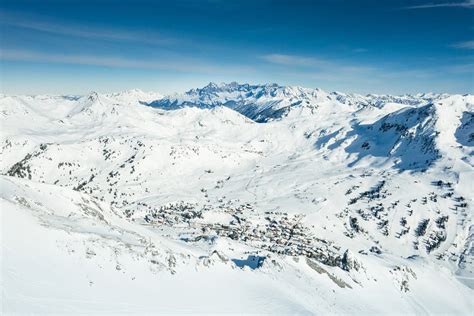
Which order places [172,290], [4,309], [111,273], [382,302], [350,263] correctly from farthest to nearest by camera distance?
1. [350,263]
2. [382,302]
3. [172,290]
4. [111,273]
5. [4,309]

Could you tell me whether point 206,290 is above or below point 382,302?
above

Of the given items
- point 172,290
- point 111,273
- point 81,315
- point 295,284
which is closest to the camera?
point 81,315

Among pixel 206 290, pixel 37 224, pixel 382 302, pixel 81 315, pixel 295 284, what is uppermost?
pixel 37 224

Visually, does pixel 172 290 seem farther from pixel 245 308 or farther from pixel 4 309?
pixel 4 309

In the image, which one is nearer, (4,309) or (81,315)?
(4,309)

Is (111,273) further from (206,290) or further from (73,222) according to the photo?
(73,222)

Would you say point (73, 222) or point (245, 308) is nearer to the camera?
point (245, 308)

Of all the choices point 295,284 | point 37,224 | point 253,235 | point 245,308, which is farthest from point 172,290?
point 253,235

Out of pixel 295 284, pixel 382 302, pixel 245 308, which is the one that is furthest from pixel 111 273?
pixel 382 302

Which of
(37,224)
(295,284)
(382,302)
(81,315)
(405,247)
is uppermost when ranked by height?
(37,224)
